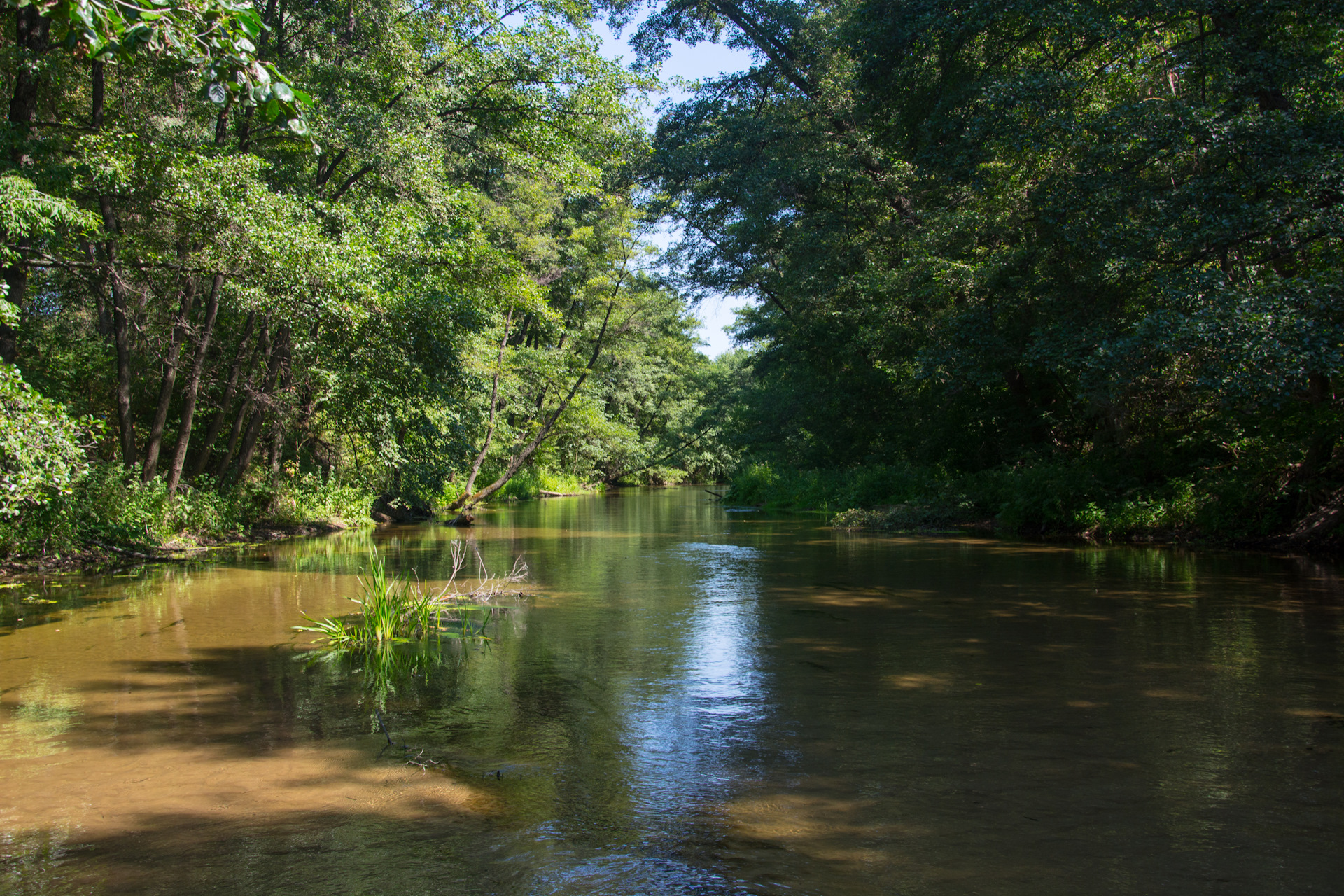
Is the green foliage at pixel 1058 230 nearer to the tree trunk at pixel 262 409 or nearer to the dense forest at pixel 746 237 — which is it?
the dense forest at pixel 746 237

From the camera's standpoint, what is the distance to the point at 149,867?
10.7 ft

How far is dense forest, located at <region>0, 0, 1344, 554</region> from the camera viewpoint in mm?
10383

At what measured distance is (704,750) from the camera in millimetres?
4621

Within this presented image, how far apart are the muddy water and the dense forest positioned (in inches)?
119

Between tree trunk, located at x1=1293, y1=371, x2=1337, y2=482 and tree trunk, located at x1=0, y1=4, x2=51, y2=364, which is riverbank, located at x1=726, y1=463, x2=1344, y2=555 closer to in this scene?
tree trunk, located at x1=1293, y1=371, x2=1337, y2=482

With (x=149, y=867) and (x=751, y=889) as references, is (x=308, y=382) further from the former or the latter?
(x=751, y=889)

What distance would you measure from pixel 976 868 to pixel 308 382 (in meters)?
15.7

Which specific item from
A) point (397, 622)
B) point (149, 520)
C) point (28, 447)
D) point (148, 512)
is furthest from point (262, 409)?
point (397, 622)

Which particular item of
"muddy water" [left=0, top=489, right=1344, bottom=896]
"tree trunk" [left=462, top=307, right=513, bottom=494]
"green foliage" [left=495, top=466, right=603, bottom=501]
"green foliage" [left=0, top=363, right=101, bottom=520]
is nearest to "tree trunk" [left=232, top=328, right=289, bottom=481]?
"tree trunk" [left=462, top=307, right=513, bottom=494]

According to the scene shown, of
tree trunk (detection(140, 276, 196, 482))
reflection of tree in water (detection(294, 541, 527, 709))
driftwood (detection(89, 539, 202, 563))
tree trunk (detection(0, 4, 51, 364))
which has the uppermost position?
tree trunk (detection(0, 4, 51, 364))

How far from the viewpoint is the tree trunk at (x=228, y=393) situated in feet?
49.7

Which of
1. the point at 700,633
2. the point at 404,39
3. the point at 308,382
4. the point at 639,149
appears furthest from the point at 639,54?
the point at 700,633

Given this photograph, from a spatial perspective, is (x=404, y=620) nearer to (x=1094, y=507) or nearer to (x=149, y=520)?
(x=149, y=520)

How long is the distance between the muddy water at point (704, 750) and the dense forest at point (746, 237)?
9.95 feet
